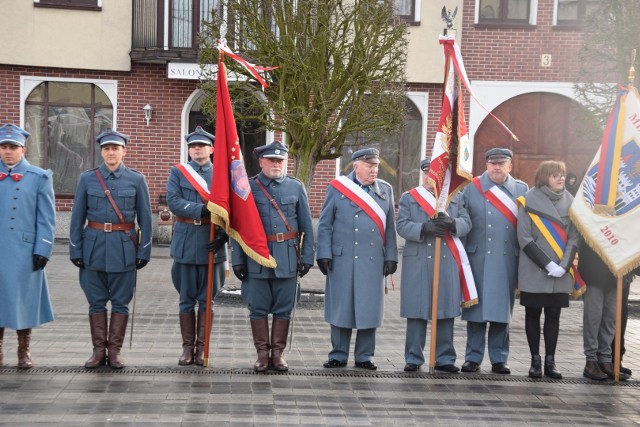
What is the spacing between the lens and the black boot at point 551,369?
888cm

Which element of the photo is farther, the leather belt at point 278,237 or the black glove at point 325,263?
the black glove at point 325,263

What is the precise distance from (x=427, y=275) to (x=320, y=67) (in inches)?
201

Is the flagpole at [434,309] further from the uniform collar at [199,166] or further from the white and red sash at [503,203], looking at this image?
the uniform collar at [199,166]

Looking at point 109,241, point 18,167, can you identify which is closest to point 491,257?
point 109,241

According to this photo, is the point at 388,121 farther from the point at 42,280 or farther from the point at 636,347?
the point at 42,280

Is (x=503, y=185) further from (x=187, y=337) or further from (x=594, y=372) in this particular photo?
(x=187, y=337)

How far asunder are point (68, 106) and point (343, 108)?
10.4 m

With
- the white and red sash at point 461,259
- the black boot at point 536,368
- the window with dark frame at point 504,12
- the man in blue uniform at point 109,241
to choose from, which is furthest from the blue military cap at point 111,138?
the window with dark frame at point 504,12

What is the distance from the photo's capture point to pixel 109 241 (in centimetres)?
860

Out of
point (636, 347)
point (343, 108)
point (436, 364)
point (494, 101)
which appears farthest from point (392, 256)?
point (494, 101)

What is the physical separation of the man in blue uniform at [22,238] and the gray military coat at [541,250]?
3.91 m

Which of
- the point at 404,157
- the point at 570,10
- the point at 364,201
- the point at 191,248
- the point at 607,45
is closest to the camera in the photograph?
the point at 191,248

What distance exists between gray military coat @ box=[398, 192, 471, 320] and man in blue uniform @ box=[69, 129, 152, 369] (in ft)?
7.24

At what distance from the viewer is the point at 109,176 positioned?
8.73 meters
